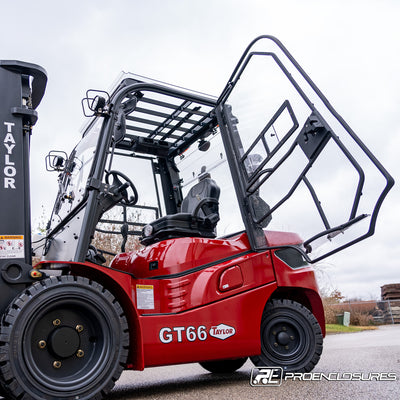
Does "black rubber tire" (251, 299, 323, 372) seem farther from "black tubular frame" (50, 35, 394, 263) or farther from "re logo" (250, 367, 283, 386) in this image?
"black tubular frame" (50, 35, 394, 263)

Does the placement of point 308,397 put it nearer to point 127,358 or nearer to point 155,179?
point 127,358

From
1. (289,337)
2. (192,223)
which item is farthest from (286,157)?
(289,337)

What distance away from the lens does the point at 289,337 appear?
4801mm

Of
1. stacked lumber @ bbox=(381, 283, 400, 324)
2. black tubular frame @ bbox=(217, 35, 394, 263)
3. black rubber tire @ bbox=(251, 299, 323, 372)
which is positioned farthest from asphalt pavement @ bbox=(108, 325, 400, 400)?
stacked lumber @ bbox=(381, 283, 400, 324)

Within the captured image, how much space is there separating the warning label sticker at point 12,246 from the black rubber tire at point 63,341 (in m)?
0.32

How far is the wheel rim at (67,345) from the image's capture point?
3.28 metres

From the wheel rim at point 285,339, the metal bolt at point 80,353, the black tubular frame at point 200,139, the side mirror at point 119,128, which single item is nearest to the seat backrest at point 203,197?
the black tubular frame at point 200,139

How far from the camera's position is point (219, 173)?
528 cm

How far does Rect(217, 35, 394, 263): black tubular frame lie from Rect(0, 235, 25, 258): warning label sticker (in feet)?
7.07

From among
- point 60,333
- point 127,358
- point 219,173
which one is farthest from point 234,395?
point 219,173

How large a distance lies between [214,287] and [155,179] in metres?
2.11

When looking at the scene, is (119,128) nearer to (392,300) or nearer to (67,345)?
(67,345)

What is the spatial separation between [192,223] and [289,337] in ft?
4.85

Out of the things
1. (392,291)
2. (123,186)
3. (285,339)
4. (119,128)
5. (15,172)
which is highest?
(119,128)
